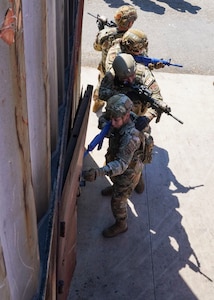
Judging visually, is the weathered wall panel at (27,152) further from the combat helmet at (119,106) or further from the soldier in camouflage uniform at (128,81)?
the soldier in camouflage uniform at (128,81)

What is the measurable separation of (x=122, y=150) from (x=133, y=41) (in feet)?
4.86

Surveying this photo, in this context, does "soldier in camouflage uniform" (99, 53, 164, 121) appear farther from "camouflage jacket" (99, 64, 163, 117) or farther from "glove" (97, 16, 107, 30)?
"glove" (97, 16, 107, 30)

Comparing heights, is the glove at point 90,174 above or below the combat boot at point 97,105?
above

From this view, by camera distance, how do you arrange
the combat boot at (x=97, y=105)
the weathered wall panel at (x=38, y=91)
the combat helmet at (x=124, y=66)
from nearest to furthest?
the weathered wall panel at (x=38, y=91), the combat helmet at (x=124, y=66), the combat boot at (x=97, y=105)

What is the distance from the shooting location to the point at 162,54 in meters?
7.36

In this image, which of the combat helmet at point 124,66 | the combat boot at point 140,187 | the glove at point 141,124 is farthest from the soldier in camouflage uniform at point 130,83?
the combat boot at point 140,187

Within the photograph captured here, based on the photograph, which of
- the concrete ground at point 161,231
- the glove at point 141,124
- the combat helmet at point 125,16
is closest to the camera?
the glove at point 141,124

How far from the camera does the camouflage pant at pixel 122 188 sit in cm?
371

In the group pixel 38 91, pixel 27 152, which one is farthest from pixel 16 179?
pixel 38 91

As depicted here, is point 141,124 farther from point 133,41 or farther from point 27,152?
point 27,152

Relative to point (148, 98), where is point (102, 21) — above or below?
above

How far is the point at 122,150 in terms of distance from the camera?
332cm

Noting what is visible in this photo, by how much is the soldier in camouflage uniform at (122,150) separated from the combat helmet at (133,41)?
1.15 meters

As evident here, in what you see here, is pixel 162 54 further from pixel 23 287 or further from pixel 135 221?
pixel 23 287
